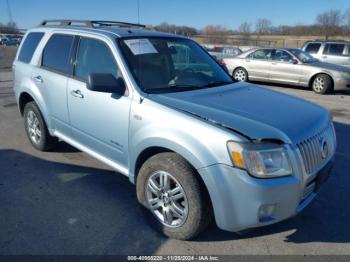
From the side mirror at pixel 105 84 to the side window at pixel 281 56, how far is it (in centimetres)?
→ 1043

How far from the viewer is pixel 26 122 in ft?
17.3

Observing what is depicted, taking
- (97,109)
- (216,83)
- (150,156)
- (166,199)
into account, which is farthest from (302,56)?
(166,199)

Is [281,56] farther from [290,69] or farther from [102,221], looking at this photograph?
Result: [102,221]

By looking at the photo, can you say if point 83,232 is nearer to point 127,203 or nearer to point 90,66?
point 127,203

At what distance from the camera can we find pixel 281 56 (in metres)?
12.5

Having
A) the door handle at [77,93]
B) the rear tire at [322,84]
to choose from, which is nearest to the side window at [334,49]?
the rear tire at [322,84]

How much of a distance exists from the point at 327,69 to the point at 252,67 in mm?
2923

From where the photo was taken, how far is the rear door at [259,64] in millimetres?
12814

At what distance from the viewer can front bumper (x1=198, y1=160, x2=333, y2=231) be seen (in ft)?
7.84

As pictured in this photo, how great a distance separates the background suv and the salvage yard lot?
37.0ft

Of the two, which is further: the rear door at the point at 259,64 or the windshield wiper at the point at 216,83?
the rear door at the point at 259,64

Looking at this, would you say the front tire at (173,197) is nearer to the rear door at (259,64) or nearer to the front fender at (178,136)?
the front fender at (178,136)

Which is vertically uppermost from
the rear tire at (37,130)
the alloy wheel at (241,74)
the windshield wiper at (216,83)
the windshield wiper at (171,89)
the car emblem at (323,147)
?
the windshield wiper at (171,89)

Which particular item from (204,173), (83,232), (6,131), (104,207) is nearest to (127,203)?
(104,207)
